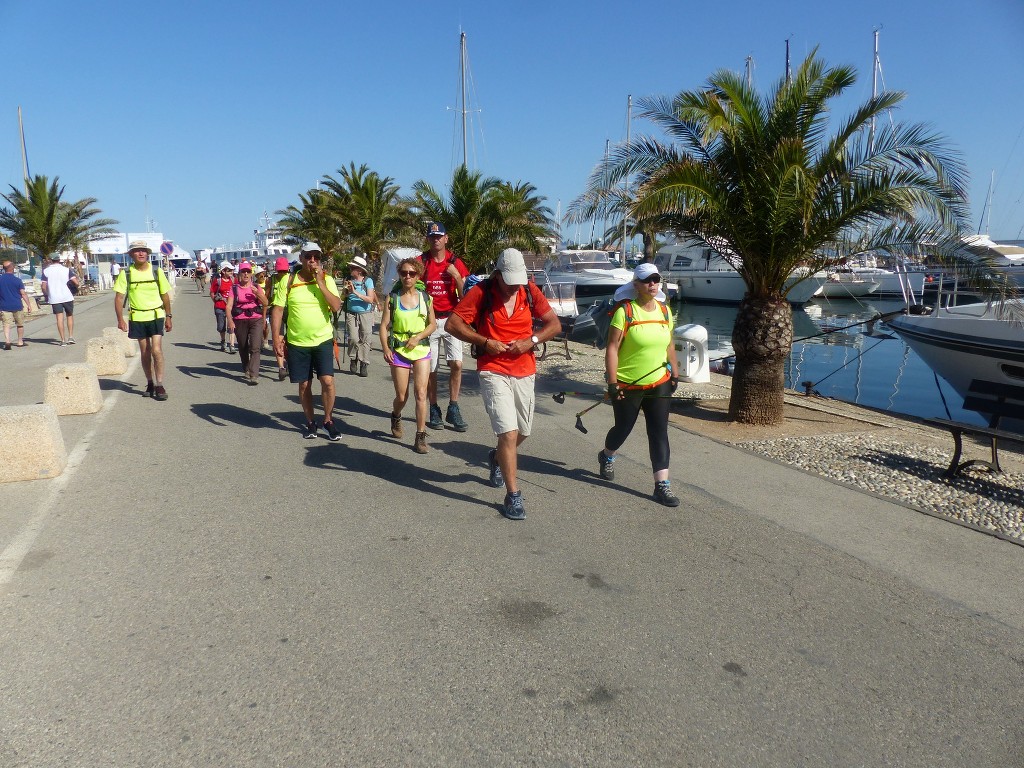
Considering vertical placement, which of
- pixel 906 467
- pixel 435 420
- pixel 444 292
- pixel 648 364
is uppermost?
pixel 444 292

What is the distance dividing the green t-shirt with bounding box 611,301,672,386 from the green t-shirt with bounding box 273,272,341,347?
2965mm

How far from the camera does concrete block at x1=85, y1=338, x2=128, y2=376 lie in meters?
11.3

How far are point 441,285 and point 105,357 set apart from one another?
6342 millimetres

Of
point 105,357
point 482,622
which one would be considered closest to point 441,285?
point 482,622

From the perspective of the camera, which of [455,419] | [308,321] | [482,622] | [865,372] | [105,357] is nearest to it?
[482,622]

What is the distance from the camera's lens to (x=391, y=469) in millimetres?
6477

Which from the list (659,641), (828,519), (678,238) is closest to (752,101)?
(678,238)

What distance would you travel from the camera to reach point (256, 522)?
511 centimetres

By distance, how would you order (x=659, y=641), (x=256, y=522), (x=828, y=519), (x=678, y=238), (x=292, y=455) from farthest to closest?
(x=678, y=238) < (x=292, y=455) < (x=828, y=519) < (x=256, y=522) < (x=659, y=641)

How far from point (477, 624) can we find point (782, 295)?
6.70 metres

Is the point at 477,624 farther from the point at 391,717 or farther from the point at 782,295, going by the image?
the point at 782,295

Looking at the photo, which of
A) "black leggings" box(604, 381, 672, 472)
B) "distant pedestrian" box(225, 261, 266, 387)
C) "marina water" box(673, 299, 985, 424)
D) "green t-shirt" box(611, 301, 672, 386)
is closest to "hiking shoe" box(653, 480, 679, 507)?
"black leggings" box(604, 381, 672, 472)

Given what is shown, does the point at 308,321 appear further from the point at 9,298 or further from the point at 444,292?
the point at 9,298

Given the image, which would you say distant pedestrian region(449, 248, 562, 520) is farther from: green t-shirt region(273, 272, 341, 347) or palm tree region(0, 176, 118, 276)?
palm tree region(0, 176, 118, 276)
